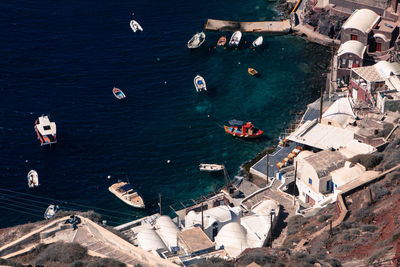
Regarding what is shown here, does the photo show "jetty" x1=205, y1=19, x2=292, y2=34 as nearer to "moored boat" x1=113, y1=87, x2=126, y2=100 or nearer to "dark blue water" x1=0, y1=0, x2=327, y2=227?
"dark blue water" x1=0, y1=0, x2=327, y2=227

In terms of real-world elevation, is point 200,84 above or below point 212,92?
above

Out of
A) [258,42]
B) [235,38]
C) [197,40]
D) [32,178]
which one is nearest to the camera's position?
[32,178]

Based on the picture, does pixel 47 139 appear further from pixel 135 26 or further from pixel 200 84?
pixel 135 26

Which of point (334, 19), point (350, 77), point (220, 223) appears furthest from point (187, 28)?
point (220, 223)

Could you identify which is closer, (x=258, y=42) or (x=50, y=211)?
(x=50, y=211)

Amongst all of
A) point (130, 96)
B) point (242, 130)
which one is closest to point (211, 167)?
point (242, 130)

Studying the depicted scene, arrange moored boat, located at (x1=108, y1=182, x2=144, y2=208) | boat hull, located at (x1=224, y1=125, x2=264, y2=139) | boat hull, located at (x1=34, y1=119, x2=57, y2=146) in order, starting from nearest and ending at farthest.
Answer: moored boat, located at (x1=108, y1=182, x2=144, y2=208)
boat hull, located at (x1=224, y1=125, x2=264, y2=139)
boat hull, located at (x1=34, y1=119, x2=57, y2=146)

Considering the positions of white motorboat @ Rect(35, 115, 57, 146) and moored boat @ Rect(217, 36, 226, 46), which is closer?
white motorboat @ Rect(35, 115, 57, 146)

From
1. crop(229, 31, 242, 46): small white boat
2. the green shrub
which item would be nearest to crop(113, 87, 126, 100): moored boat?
crop(229, 31, 242, 46): small white boat
